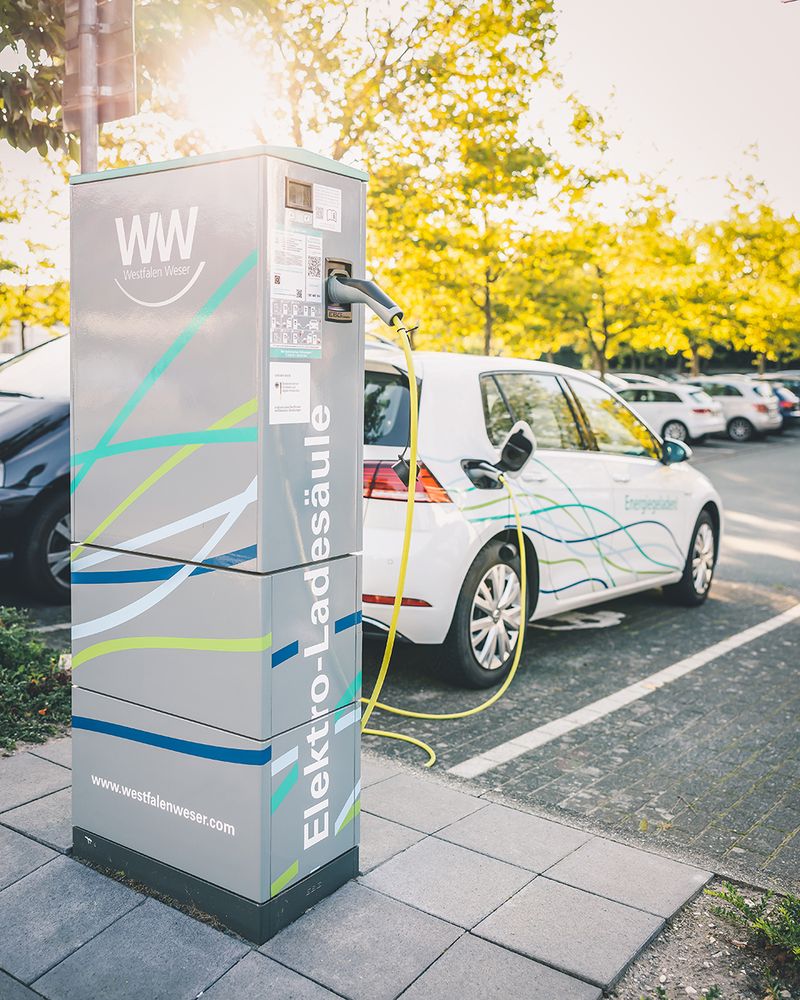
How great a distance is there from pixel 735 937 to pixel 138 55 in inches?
203

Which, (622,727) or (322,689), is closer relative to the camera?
(322,689)

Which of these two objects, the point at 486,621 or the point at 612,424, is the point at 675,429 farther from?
the point at 486,621

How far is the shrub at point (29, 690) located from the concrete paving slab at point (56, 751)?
6 cm

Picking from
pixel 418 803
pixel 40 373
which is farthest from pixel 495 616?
pixel 40 373

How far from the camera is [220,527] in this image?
3012 mm

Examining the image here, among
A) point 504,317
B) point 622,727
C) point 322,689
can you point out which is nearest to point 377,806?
point 322,689

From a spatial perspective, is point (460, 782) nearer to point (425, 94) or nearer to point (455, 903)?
point (455, 903)

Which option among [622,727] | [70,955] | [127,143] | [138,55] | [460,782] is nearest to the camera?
[70,955]

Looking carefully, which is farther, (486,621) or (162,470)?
(486,621)

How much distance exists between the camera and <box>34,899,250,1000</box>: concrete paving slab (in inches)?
108

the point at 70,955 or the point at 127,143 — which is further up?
the point at 127,143

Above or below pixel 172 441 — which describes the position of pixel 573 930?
below

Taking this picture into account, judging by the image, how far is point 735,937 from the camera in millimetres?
3102

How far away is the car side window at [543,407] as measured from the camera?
6008 mm
